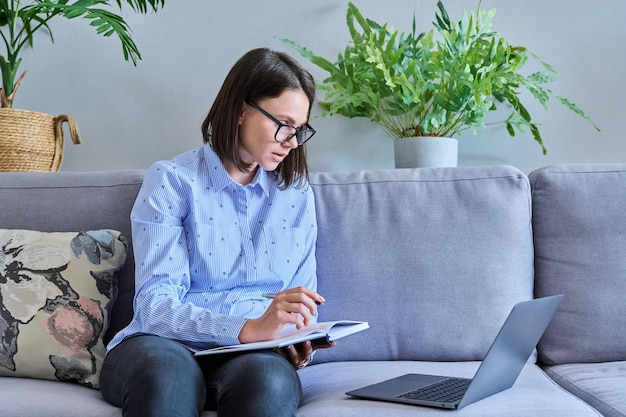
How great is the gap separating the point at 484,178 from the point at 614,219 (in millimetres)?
307

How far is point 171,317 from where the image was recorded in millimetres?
1415

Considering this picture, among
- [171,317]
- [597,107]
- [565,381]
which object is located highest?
[597,107]

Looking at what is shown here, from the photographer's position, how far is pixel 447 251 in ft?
5.68

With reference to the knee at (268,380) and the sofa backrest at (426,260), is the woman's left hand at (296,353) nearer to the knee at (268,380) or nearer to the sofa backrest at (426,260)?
the knee at (268,380)

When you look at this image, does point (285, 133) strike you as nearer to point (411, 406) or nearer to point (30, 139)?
point (411, 406)

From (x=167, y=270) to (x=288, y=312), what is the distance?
300 millimetres

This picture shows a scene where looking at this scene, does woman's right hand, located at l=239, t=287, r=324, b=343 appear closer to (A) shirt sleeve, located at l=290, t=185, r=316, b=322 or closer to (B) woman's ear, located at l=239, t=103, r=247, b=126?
(A) shirt sleeve, located at l=290, t=185, r=316, b=322

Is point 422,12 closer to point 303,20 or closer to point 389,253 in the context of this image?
point 303,20

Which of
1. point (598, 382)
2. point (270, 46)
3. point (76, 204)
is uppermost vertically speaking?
point (270, 46)

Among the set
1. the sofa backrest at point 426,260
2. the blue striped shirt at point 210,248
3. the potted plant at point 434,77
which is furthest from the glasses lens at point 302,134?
the potted plant at point 434,77

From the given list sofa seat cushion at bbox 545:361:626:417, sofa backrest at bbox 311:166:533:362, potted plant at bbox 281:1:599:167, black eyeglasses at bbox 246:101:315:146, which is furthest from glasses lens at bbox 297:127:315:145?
sofa seat cushion at bbox 545:361:626:417

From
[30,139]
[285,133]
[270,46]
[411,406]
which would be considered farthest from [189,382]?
[270,46]

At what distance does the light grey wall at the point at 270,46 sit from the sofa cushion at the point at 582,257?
0.45 metres

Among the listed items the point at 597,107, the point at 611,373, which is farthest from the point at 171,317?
the point at 597,107
